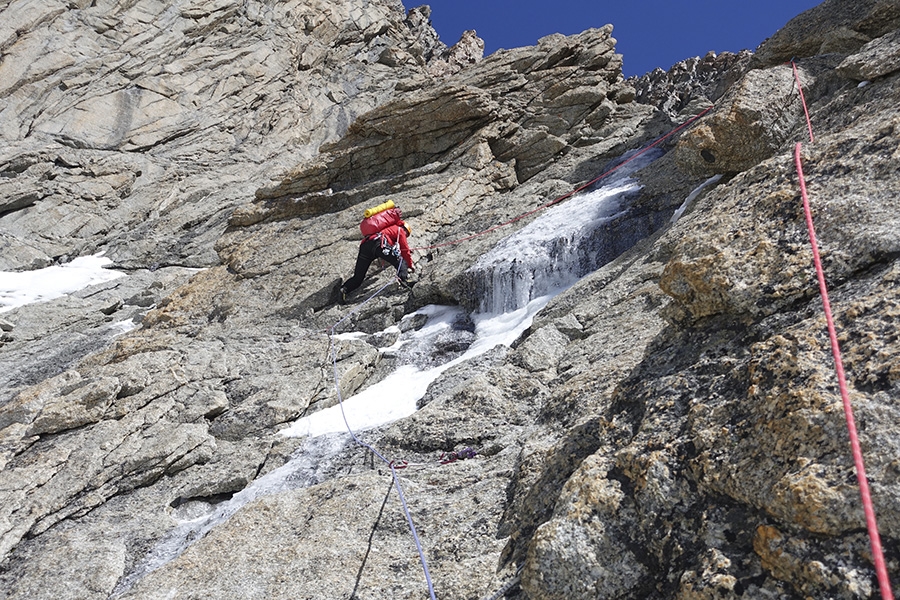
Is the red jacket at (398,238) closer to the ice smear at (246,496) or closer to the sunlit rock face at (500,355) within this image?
the sunlit rock face at (500,355)

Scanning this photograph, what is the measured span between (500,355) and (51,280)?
2006 cm

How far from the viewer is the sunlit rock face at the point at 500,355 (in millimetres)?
3295

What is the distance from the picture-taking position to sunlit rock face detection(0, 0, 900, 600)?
329cm

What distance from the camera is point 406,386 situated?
10.2 metres

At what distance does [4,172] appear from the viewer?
87.0 ft

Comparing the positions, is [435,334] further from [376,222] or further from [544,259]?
[376,222]

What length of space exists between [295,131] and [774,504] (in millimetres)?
34878

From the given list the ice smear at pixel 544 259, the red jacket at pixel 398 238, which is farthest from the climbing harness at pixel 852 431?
the red jacket at pixel 398 238

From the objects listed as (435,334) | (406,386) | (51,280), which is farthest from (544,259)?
(51,280)

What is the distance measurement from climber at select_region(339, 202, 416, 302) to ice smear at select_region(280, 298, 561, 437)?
5.78 feet

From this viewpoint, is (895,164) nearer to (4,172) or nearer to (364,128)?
(364,128)

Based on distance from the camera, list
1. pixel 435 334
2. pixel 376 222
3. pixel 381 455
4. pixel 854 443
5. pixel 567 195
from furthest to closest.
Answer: pixel 567 195, pixel 376 222, pixel 435 334, pixel 381 455, pixel 854 443

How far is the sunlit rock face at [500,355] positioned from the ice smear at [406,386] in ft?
0.42

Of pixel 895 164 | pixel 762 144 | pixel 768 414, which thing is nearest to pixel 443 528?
pixel 768 414
